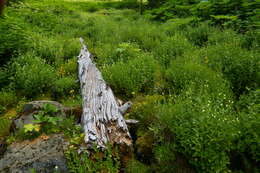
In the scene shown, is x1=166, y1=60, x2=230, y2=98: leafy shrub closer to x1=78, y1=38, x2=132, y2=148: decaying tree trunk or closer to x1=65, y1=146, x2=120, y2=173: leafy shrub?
x1=78, y1=38, x2=132, y2=148: decaying tree trunk

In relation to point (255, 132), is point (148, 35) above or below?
above

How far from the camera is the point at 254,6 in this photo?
26.3 feet

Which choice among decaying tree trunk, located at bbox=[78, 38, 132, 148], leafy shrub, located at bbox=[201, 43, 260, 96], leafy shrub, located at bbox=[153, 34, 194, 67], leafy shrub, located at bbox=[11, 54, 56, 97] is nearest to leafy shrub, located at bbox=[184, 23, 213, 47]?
leafy shrub, located at bbox=[153, 34, 194, 67]

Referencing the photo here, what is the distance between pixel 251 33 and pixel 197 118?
4.64 m

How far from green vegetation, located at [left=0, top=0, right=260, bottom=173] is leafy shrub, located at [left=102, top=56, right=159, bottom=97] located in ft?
0.08

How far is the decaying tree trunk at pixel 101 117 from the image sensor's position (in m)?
3.11

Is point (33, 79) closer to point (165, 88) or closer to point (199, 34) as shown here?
point (165, 88)

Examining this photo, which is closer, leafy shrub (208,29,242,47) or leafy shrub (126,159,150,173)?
leafy shrub (126,159,150,173)

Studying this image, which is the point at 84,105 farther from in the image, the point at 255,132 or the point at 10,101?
the point at 255,132

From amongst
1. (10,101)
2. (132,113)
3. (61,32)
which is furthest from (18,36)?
(132,113)

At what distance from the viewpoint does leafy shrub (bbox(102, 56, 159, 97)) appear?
4.85m

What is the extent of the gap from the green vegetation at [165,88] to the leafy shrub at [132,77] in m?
0.02

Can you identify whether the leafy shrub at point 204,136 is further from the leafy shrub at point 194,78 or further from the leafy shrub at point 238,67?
the leafy shrub at point 238,67

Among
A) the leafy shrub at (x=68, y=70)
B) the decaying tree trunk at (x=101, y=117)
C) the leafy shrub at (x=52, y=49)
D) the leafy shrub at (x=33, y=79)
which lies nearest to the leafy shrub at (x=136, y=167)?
the decaying tree trunk at (x=101, y=117)
